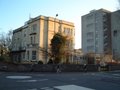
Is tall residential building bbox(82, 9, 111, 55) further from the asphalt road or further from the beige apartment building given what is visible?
the asphalt road

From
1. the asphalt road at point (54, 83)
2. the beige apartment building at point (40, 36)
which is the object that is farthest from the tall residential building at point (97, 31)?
the asphalt road at point (54, 83)

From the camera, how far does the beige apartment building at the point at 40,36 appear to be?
1993 inches

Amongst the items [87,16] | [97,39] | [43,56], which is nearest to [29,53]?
[43,56]

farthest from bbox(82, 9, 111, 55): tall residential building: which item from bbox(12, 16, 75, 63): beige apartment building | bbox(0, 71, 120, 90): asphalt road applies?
bbox(0, 71, 120, 90): asphalt road

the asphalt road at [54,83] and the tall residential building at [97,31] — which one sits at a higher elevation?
the tall residential building at [97,31]

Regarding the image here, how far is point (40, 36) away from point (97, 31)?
58.4 m

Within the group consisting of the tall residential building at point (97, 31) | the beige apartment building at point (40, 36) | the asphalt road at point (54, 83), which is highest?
the tall residential building at point (97, 31)

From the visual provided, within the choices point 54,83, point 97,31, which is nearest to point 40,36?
point 54,83

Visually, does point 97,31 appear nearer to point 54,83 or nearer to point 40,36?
point 40,36

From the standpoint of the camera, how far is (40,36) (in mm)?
50750

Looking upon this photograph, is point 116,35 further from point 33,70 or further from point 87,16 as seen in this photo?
point 33,70

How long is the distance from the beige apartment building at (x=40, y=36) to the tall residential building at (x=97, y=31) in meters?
45.1

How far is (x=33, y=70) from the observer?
37125mm

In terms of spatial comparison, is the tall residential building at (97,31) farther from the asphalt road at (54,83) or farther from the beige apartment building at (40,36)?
the asphalt road at (54,83)
